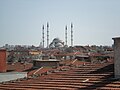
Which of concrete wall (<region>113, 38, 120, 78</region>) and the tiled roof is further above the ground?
concrete wall (<region>113, 38, 120, 78</region>)

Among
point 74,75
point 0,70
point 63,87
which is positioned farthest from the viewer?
point 0,70

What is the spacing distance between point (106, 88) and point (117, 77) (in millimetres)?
1745

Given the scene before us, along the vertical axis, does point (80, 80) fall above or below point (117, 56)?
below

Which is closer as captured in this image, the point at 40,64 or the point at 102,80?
the point at 102,80

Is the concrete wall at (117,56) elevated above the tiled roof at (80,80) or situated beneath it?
elevated above

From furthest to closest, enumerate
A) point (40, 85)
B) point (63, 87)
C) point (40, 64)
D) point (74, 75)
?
point (40, 64)
point (74, 75)
point (40, 85)
point (63, 87)

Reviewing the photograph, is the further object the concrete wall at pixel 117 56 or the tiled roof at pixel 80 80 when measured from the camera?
the concrete wall at pixel 117 56

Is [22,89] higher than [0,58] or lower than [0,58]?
lower

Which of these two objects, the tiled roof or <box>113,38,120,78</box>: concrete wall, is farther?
<box>113,38,120,78</box>: concrete wall

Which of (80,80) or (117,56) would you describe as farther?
(80,80)

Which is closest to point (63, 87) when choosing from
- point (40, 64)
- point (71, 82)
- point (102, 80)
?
point (71, 82)

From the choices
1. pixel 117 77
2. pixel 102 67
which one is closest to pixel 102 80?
pixel 117 77

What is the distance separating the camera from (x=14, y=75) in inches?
781

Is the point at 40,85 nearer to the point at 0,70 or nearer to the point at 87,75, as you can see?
the point at 87,75
